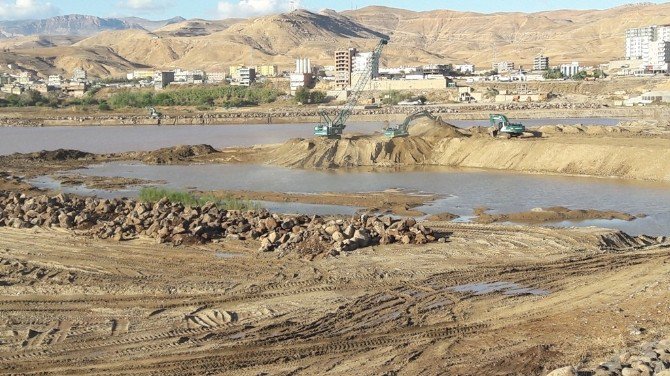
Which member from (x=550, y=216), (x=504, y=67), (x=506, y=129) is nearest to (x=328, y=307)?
(x=550, y=216)

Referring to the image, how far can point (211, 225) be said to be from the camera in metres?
15.5

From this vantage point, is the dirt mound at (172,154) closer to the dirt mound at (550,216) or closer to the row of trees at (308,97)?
the dirt mound at (550,216)

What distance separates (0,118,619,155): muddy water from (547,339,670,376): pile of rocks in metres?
34.7

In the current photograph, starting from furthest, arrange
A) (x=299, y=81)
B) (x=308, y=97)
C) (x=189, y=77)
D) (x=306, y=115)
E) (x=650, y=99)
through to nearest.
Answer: (x=189, y=77) < (x=299, y=81) < (x=308, y=97) < (x=306, y=115) < (x=650, y=99)

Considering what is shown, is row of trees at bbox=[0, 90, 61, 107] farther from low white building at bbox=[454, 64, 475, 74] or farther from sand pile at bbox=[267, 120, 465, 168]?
sand pile at bbox=[267, 120, 465, 168]

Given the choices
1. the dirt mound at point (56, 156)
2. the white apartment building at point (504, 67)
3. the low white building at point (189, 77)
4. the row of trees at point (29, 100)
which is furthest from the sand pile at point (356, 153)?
the white apartment building at point (504, 67)

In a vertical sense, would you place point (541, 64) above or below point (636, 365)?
above

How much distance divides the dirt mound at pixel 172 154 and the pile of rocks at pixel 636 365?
27776mm

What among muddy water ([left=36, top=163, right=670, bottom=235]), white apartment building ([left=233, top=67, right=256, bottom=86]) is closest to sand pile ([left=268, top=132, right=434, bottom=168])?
muddy water ([left=36, top=163, right=670, bottom=235])

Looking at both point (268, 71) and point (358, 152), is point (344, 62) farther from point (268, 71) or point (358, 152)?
point (358, 152)

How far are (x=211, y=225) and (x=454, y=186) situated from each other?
10.9 meters

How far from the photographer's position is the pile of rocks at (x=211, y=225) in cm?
1433

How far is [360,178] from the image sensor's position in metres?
27.6

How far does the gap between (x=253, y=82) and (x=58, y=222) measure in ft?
294
